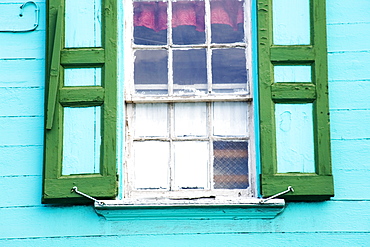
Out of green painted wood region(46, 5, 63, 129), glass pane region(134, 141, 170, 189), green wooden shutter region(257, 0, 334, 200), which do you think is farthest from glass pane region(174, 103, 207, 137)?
green painted wood region(46, 5, 63, 129)

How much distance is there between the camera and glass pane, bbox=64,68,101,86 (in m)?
4.55

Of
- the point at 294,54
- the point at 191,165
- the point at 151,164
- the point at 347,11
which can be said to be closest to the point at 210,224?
the point at 191,165

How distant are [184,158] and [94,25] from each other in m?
1.05

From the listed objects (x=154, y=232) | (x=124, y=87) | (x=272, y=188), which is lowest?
(x=154, y=232)

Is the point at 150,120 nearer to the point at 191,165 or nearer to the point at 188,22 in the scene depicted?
the point at 191,165

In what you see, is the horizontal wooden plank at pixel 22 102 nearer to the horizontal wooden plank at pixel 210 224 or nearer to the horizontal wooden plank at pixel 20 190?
the horizontal wooden plank at pixel 20 190

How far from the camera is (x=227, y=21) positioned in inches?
188

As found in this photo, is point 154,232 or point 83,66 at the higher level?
point 83,66

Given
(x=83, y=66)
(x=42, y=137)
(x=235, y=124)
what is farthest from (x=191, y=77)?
(x=42, y=137)

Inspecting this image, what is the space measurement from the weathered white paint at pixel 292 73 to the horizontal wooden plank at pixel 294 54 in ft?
0.15

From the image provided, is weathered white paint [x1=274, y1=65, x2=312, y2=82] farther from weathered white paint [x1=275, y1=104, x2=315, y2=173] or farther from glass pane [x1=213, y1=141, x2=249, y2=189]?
glass pane [x1=213, y1=141, x2=249, y2=189]

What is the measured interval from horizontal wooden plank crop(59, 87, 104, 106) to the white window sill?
645mm

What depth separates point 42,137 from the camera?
14.9 feet

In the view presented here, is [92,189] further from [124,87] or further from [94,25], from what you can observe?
[94,25]
